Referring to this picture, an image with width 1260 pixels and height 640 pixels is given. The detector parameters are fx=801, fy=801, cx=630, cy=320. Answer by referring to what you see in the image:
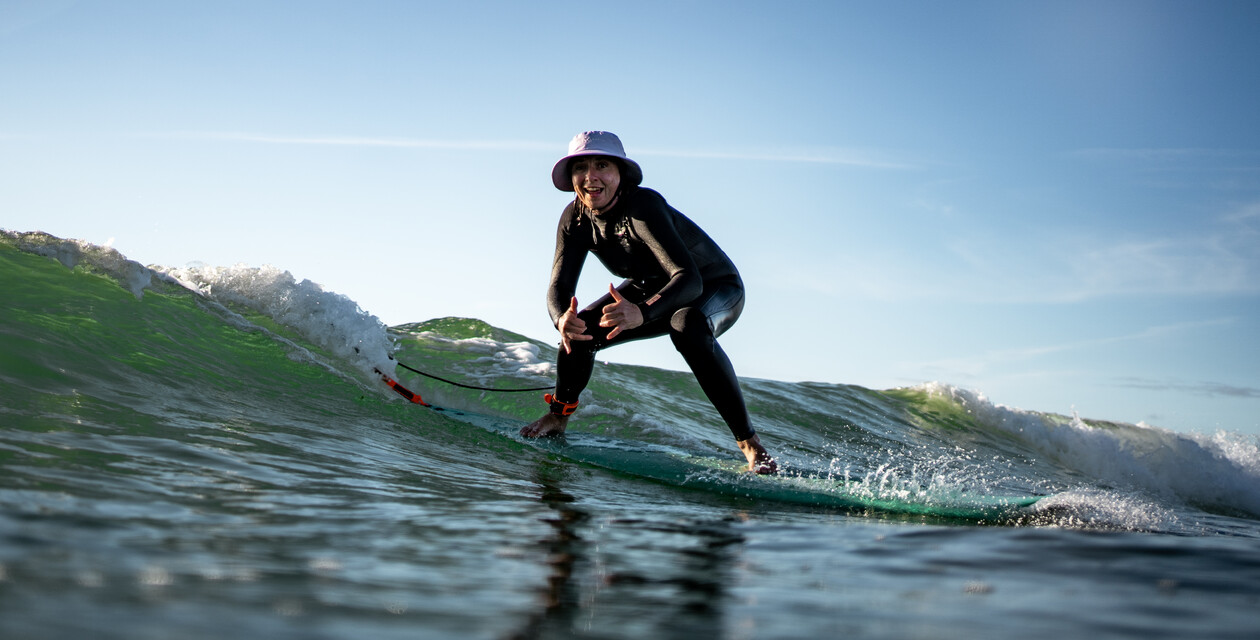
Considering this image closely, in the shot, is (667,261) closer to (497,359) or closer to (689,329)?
(689,329)

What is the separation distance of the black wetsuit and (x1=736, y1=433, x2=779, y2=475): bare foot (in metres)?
0.05

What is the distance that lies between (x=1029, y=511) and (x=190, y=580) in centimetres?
326

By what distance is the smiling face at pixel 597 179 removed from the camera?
4570mm

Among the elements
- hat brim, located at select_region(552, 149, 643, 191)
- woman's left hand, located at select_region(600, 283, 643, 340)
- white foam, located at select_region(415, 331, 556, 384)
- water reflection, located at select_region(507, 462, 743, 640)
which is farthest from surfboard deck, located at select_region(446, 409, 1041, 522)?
white foam, located at select_region(415, 331, 556, 384)

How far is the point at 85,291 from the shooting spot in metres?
5.88

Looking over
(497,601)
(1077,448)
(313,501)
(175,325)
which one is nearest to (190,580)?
(497,601)

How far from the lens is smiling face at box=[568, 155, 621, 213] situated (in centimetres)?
457

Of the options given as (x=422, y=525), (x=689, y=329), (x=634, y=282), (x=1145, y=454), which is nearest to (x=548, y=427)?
(x=634, y=282)

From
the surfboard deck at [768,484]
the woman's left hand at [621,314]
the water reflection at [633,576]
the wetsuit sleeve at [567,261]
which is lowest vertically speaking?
the water reflection at [633,576]

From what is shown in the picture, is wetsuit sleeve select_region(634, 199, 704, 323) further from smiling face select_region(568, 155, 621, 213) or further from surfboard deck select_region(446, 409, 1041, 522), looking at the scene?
surfboard deck select_region(446, 409, 1041, 522)

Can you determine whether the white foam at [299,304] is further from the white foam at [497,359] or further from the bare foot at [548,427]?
the bare foot at [548,427]

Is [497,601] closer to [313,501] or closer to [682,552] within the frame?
[682,552]

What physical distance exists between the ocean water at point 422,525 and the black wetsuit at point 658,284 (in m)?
0.51

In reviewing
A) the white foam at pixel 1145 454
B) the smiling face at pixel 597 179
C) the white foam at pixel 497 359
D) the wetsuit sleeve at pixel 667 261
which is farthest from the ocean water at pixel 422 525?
the white foam at pixel 1145 454
